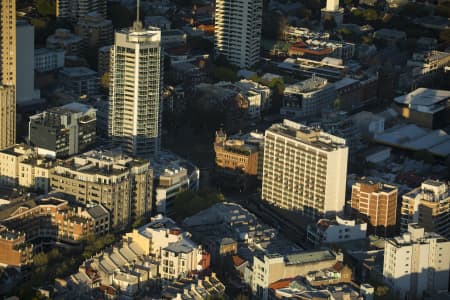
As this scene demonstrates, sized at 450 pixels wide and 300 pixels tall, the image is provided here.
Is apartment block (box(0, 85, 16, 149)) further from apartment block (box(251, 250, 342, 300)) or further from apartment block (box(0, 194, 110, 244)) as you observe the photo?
apartment block (box(251, 250, 342, 300))

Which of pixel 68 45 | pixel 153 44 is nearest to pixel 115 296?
pixel 153 44

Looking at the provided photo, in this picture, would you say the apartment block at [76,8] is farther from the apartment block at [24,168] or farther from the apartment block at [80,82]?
the apartment block at [24,168]

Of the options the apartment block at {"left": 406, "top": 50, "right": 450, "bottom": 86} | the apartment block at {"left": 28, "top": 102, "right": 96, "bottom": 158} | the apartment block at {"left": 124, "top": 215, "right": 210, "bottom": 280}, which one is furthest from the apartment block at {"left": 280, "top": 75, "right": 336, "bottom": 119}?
the apartment block at {"left": 124, "top": 215, "right": 210, "bottom": 280}

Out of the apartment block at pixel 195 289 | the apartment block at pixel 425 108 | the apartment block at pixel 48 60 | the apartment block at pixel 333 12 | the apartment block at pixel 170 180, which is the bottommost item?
the apartment block at pixel 195 289

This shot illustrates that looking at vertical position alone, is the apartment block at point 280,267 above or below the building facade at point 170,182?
below

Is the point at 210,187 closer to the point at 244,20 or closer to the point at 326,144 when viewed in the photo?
the point at 326,144

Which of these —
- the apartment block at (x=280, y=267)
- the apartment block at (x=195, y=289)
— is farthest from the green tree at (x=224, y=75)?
the apartment block at (x=195, y=289)

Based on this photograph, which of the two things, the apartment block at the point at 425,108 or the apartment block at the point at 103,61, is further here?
the apartment block at the point at 103,61
